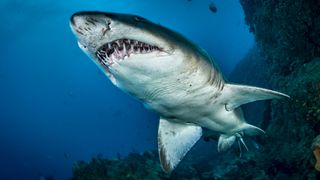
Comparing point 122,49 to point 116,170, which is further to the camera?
point 116,170

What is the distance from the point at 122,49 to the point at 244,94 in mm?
2058

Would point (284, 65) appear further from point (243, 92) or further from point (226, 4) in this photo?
point (226, 4)

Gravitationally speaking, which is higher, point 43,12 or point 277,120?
point 43,12

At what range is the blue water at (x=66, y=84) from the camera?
41250 millimetres

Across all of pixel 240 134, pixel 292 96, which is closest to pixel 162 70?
pixel 240 134

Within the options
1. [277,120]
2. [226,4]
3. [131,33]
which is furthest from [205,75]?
[226,4]

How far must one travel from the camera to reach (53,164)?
10956 cm

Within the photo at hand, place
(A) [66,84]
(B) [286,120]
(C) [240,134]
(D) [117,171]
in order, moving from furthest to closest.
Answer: (A) [66,84] → (D) [117,171] → (B) [286,120] → (C) [240,134]

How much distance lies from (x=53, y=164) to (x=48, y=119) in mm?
37122

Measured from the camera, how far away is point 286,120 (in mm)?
7645

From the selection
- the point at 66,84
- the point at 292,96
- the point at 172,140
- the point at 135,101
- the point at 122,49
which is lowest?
the point at 172,140

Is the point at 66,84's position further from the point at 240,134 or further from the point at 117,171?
the point at 240,134

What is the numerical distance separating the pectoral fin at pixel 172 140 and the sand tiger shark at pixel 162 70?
2 centimetres

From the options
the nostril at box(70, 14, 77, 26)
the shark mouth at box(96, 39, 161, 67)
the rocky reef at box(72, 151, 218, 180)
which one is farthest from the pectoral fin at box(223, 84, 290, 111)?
the rocky reef at box(72, 151, 218, 180)
